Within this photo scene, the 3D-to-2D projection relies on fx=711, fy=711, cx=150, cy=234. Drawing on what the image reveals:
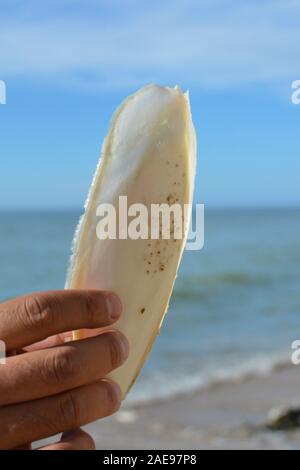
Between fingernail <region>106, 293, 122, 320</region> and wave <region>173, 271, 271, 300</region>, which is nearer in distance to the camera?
fingernail <region>106, 293, 122, 320</region>

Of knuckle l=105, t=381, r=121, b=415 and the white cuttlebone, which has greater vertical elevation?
the white cuttlebone

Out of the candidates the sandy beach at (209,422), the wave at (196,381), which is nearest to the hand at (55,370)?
the sandy beach at (209,422)

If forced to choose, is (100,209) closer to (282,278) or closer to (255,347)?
(255,347)

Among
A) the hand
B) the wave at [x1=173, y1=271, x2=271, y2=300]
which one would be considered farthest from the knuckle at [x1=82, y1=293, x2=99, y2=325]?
the wave at [x1=173, y1=271, x2=271, y2=300]

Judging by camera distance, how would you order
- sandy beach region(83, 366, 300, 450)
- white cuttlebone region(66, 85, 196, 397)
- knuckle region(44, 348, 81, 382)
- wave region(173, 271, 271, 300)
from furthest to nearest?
wave region(173, 271, 271, 300), sandy beach region(83, 366, 300, 450), white cuttlebone region(66, 85, 196, 397), knuckle region(44, 348, 81, 382)

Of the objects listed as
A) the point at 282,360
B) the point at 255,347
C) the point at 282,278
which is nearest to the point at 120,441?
the point at 282,360

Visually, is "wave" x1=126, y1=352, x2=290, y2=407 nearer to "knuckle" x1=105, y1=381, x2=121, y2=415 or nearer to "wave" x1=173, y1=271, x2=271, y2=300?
"knuckle" x1=105, y1=381, x2=121, y2=415

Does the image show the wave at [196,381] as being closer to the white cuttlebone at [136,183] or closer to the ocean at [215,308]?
the ocean at [215,308]
